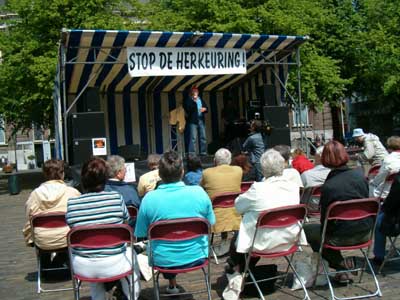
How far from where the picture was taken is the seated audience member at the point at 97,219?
4297mm

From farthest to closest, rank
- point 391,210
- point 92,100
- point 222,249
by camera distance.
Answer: point 92,100
point 222,249
point 391,210

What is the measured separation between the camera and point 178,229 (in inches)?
172

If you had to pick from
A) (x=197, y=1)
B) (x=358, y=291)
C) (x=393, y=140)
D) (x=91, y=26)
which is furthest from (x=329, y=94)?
(x=358, y=291)

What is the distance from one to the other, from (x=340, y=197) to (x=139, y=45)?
738 centimetres

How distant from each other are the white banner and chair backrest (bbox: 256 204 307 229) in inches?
279

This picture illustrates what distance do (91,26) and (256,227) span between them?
50.3 feet

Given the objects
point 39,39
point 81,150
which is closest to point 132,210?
point 81,150

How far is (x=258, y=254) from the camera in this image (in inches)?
183

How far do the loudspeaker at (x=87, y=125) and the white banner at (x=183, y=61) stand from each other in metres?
1.41

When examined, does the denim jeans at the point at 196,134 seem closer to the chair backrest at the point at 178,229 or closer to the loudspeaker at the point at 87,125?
the loudspeaker at the point at 87,125

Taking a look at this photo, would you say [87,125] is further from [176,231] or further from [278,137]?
[176,231]

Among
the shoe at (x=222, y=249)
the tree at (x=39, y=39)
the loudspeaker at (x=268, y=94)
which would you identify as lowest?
the shoe at (x=222, y=249)

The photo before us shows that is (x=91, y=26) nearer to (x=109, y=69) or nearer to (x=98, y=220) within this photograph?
(x=109, y=69)

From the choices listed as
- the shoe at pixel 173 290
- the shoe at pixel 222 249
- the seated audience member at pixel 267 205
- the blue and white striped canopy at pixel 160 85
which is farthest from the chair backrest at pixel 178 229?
the blue and white striped canopy at pixel 160 85
